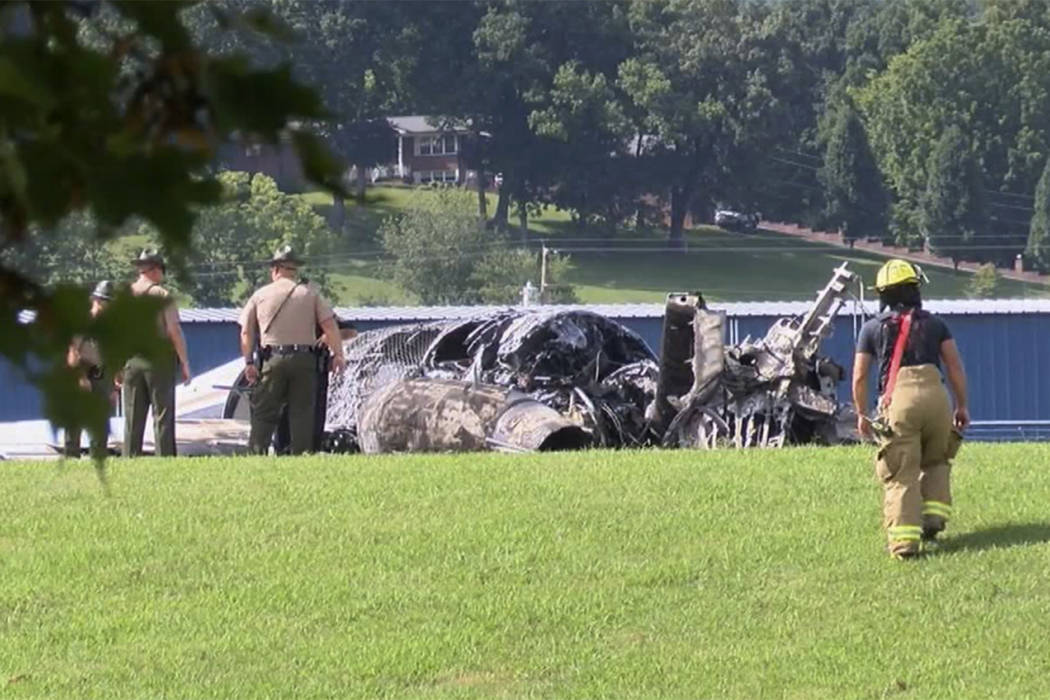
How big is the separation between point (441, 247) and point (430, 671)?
76.5 meters

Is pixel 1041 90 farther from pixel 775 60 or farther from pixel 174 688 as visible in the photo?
pixel 174 688

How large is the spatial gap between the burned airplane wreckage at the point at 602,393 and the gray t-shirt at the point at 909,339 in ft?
16.8

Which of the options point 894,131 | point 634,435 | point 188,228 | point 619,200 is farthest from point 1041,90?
point 188,228

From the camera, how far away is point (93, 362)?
2.51m

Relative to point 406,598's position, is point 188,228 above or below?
above

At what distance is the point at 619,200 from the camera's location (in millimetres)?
95438

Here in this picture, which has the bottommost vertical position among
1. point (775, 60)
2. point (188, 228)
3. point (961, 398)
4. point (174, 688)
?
point (174, 688)

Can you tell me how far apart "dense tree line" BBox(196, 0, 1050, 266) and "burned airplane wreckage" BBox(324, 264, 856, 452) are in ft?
224

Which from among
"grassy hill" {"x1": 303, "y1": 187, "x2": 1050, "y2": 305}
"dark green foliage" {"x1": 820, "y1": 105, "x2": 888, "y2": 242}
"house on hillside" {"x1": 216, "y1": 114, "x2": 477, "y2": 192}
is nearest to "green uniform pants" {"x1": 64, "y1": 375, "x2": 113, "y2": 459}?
"house on hillside" {"x1": 216, "y1": 114, "x2": 477, "y2": 192}

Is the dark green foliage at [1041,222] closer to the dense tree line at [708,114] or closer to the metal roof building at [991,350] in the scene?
the dense tree line at [708,114]

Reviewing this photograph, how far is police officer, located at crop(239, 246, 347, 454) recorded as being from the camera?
554 inches

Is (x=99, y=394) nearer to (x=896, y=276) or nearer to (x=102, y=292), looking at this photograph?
(x=102, y=292)

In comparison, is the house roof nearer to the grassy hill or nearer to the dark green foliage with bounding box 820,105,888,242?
the grassy hill

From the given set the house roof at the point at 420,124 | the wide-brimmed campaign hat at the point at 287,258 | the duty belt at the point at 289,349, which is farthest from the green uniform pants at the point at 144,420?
the house roof at the point at 420,124
